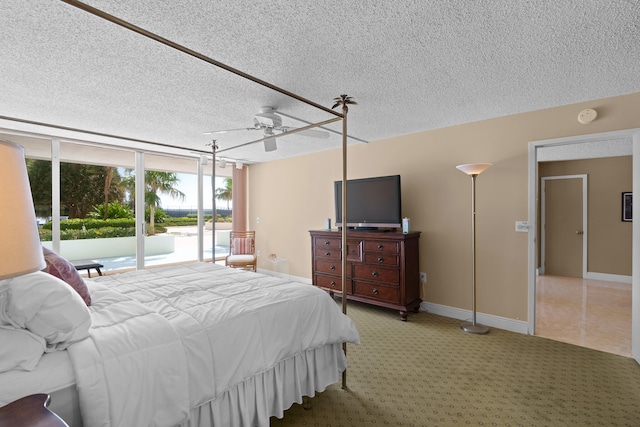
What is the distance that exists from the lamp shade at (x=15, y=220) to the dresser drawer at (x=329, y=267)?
12.8 ft

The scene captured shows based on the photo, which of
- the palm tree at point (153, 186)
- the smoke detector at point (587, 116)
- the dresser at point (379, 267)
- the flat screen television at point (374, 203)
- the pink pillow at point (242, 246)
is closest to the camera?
the smoke detector at point (587, 116)

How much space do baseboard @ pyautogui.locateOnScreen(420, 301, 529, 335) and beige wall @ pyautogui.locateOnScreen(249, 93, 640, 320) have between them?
0.19 ft

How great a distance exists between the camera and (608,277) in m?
5.81

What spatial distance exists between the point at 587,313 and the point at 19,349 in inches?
223

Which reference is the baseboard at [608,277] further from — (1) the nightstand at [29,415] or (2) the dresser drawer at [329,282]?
(1) the nightstand at [29,415]

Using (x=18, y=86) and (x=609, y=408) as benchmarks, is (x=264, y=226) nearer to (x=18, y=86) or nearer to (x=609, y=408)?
(x=18, y=86)

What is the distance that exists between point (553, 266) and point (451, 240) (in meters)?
4.12

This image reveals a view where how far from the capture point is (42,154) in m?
4.35

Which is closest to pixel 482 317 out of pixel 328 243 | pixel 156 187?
pixel 328 243

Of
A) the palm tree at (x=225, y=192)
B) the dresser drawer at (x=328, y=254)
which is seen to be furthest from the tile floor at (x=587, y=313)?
the palm tree at (x=225, y=192)

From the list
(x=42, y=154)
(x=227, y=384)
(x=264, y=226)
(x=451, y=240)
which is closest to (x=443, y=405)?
(x=227, y=384)

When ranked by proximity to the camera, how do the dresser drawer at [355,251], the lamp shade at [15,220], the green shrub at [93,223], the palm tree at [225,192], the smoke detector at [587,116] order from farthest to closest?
the palm tree at [225,192] → the green shrub at [93,223] → the dresser drawer at [355,251] → the smoke detector at [587,116] → the lamp shade at [15,220]

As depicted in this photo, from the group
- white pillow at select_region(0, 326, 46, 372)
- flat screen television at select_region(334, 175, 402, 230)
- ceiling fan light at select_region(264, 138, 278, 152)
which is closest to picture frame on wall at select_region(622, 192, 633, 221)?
flat screen television at select_region(334, 175, 402, 230)

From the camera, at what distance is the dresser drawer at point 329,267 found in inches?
176
